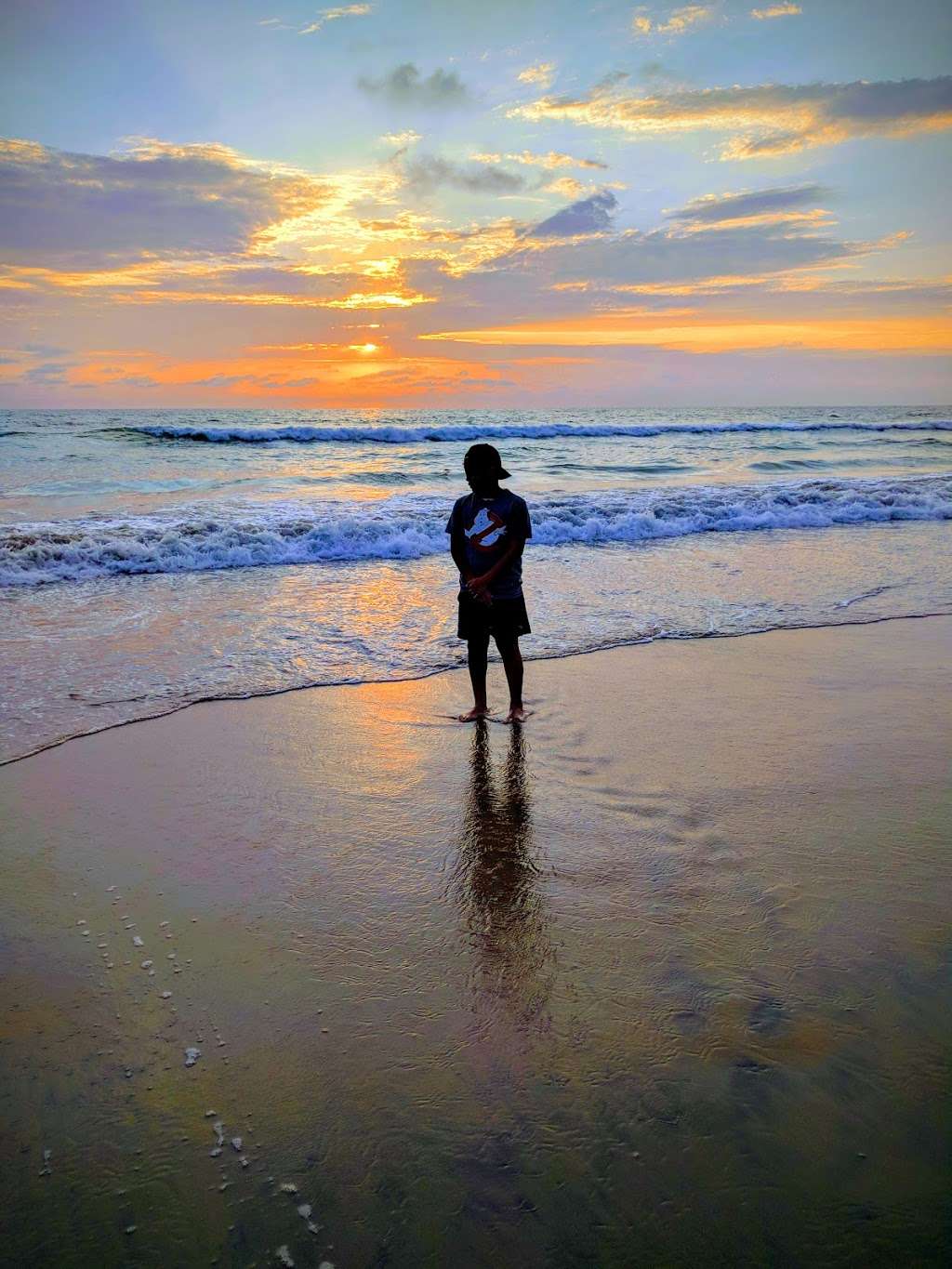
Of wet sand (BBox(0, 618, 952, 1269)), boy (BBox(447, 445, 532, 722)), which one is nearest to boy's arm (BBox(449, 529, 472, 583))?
boy (BBox(447, 445, 532, 722))

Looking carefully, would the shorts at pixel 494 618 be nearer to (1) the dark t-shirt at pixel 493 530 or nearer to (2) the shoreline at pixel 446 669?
(1) the dark t-shirt at pixel 493 530

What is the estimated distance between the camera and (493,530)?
5574mm

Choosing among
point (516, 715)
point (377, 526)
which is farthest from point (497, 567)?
point (377, 526)

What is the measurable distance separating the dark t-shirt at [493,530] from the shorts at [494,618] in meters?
0.06

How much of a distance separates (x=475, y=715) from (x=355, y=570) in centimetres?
600

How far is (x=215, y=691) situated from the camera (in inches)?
237

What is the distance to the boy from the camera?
5.54 metres

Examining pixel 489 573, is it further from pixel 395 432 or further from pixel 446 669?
pixel 395 432

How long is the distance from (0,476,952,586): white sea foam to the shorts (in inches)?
256

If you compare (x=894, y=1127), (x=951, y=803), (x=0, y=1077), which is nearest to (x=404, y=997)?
(x=0, y=1077)

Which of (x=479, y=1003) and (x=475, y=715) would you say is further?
(x=475, y=715)

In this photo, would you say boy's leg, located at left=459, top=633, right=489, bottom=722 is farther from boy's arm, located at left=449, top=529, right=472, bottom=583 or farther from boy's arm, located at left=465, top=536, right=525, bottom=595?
boy's arm, located at left=449, top=529, right=472, bottom=583

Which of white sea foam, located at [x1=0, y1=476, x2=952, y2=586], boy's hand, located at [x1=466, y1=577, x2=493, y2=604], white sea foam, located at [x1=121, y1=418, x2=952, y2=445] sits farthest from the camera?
white sea foam, located at [x1=121, y1=418, x2=952, y2=445]

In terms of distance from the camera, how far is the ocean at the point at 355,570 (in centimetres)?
664
